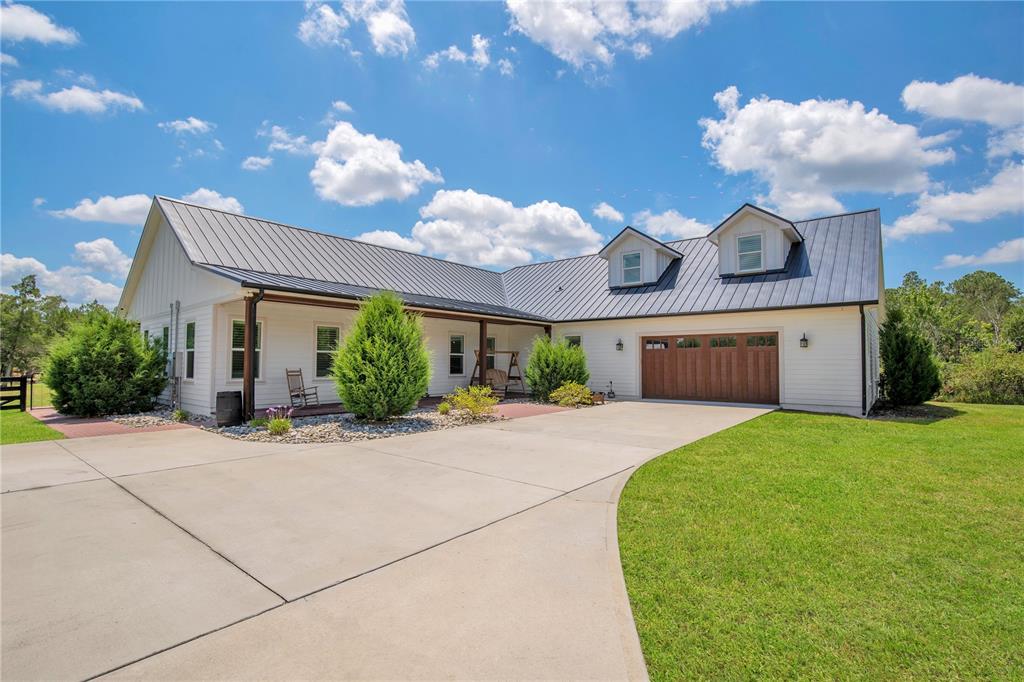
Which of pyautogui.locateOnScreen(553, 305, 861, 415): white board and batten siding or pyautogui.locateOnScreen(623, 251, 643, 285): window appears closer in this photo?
pyautogui.locateOnScreen(553, 305, 861, 415): white board and batten siding

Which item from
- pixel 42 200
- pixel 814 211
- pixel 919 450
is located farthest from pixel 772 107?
pixel 42 200

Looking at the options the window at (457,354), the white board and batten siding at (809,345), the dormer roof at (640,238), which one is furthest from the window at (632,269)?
the window at (457,354)

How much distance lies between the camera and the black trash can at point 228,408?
31.7 ft

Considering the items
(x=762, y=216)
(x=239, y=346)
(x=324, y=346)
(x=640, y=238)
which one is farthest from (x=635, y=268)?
(x=239, y=346)

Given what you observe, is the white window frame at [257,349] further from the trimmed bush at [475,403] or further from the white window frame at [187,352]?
the trimmed bush at [475,403]

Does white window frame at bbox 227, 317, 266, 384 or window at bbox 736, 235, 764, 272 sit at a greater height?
window at bbox 736, 235, 764, 272

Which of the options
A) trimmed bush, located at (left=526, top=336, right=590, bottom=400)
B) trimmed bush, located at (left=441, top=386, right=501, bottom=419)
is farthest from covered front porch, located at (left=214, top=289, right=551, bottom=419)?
trimmed bush, located at (left=526, top=336, right=590, bottom=400)

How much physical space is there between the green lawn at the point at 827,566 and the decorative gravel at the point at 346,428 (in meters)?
5.18

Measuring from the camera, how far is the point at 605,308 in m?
17.1

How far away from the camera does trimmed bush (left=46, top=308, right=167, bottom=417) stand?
37.7 feet

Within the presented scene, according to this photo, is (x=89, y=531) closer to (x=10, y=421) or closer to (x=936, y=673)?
(x=936, y=673)

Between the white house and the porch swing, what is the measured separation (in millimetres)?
400

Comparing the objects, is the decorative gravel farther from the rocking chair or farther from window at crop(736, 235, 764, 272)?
window at crop(736, 235, 764, 272)

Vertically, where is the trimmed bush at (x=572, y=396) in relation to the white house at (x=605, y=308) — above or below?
below
